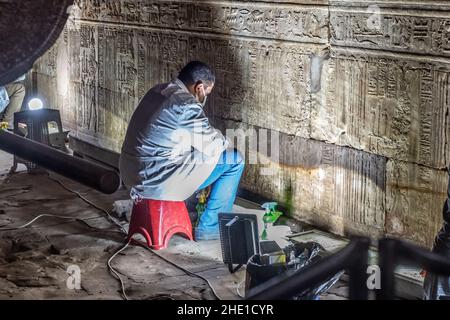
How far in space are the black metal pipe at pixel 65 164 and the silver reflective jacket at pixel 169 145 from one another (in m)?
4.56

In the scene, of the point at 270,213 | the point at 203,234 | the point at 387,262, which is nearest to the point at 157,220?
the point at 203,234

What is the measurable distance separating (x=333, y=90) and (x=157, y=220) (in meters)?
1.87

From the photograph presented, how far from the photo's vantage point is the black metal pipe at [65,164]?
61.3 inches

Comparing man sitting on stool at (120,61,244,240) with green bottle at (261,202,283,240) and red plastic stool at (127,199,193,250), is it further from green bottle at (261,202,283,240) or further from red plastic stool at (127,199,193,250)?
green bottle at (261,202,283,240)

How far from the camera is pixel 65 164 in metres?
1.62

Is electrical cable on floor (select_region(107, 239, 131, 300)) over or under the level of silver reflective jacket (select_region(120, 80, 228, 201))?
under

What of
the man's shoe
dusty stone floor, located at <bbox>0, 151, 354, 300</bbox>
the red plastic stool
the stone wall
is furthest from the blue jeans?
the stone wall

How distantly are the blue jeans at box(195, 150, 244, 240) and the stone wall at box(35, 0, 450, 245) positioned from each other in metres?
0.61

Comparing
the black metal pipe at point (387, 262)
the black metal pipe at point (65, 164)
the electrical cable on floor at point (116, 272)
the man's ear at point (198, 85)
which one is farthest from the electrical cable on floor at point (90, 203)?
the black metal pipe at point (65, 164)

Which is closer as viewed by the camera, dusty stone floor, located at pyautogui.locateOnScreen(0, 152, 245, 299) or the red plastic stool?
dusty stone floor, located at pyautogui.locateOnScreen(0, 152, 245, 299)

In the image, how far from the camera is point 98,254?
637 cm

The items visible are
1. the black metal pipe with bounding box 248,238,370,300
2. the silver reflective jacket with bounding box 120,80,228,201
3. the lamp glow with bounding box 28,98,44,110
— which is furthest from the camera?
the lamp glow with bounding box 28,98,44,110

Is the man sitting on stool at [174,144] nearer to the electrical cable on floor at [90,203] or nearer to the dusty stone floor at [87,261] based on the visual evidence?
the dusty stone floor at [87,261]

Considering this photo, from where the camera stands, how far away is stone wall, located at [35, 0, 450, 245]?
5652 millimetres
